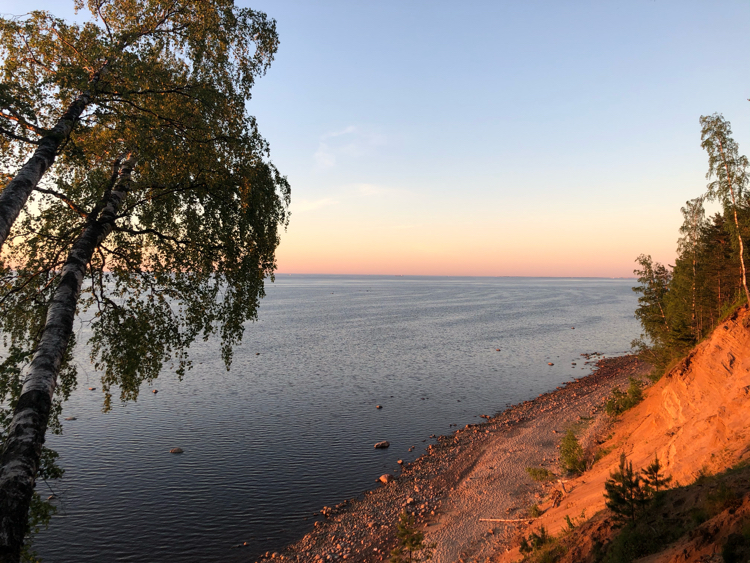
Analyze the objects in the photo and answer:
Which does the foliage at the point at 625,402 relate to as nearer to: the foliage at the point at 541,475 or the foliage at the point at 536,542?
the foliage at the point at 541,475

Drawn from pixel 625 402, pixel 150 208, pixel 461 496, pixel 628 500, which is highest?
pixel 150 208

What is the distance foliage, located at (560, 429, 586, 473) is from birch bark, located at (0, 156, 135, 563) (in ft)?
82.7

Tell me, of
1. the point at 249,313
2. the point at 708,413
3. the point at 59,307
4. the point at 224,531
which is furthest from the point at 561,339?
the point at 59,307

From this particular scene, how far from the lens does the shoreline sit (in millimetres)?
18688

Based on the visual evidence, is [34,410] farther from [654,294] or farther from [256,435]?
[654,294]

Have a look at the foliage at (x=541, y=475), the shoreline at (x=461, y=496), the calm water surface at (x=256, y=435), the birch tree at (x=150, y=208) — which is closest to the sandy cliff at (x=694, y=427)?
the foliage at (x=541, y=475)

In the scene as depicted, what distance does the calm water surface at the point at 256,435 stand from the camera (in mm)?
21234

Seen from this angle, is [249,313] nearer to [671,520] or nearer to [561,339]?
[671,520]

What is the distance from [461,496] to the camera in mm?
22875

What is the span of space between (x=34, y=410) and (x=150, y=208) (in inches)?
251

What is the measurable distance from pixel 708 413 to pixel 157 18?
2721 cm

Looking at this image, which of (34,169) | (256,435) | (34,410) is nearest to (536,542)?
(34,410)

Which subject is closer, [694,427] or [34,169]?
[34,169]

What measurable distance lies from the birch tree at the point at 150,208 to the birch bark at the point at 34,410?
0.42 ft
